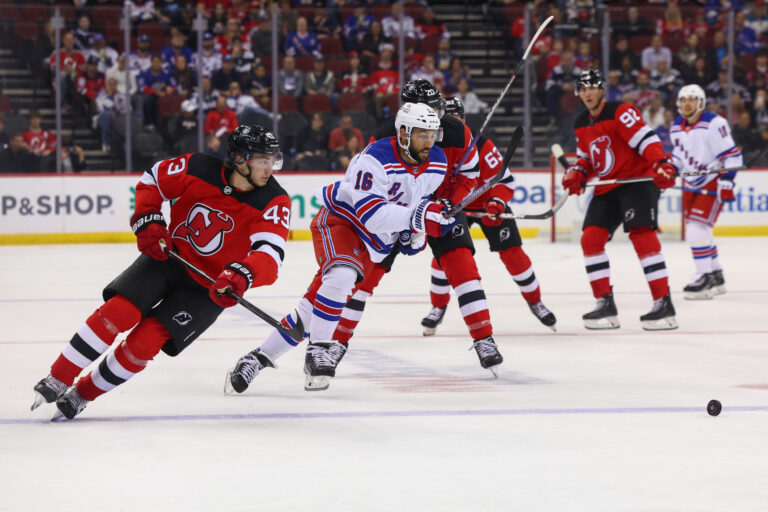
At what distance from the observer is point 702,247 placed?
273 inches

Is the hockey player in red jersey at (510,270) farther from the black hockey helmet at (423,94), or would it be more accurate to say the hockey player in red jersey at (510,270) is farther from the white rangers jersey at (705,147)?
the white rangers jersey at (705,147)

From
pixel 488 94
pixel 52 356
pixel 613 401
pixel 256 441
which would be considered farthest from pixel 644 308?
pixel 488 94

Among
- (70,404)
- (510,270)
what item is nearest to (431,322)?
(510,270)

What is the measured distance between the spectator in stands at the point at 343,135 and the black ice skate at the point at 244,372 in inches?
275

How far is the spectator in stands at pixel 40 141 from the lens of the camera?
407 inches

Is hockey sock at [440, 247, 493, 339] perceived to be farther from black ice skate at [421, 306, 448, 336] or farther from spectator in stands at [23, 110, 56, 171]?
spectator in stands at [23, 110, 56, 171]

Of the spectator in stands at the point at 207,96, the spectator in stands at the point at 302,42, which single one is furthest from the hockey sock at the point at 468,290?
the spectator in stands at the point at 302,42

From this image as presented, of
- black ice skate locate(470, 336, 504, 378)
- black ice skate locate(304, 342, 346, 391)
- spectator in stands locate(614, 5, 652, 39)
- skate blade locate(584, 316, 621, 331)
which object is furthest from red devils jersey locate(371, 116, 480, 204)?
spectator in stands locate(614, 5, 652, 39)

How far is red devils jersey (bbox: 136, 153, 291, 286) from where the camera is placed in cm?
370

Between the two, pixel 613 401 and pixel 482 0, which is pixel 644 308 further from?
pixel 482 0

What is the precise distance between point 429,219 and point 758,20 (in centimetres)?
912

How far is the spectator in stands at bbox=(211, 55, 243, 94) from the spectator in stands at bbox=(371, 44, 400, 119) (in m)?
1.26

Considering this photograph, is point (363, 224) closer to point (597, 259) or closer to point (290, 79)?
point (597, 259)

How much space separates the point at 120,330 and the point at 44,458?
56 cm
